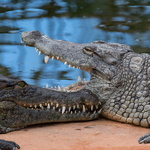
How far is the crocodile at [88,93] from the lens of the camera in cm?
446

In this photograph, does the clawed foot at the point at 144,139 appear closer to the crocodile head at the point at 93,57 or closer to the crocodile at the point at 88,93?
the crocodile at the point at 88,93

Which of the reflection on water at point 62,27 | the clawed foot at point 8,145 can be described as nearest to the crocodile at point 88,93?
the clawed foot at point 8,145

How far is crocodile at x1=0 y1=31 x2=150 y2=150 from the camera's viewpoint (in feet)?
14.6

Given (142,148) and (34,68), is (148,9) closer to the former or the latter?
(34,68)

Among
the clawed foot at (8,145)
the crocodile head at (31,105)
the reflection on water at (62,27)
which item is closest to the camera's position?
the clawed foot at (8,145)

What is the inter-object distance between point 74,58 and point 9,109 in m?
1.06

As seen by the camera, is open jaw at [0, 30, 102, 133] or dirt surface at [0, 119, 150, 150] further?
open jaw at [0, 30, 102, 133]

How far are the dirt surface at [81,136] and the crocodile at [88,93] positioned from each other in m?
0.08

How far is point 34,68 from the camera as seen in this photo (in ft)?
23.7

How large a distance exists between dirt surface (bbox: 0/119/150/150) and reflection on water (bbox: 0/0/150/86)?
195cm

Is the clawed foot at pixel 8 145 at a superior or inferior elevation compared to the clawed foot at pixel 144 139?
superior

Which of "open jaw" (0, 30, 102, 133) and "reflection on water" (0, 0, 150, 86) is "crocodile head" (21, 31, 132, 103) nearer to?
"open jaw" (0, 30, 102, 133)

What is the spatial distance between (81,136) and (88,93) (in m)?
0.72

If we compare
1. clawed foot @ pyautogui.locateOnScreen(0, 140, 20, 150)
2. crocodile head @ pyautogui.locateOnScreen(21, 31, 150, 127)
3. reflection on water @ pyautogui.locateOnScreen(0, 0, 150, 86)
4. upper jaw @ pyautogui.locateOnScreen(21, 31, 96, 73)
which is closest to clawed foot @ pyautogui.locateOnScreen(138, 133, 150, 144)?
crocodile head @ pyautogui.locateOnScreen(21, 31, 150, 127)
